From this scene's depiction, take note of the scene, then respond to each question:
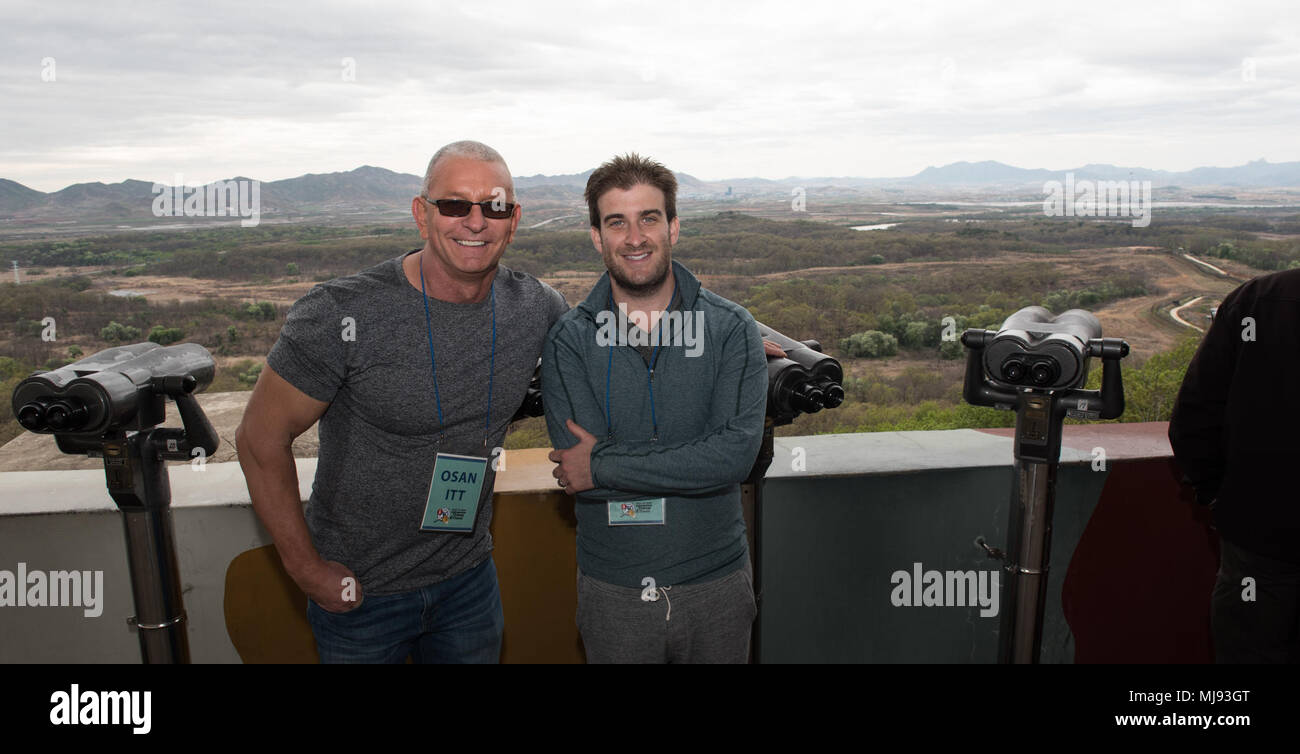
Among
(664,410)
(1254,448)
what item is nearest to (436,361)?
(664,410)

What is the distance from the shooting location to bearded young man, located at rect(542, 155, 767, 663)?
188 cm

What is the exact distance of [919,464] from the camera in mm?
2871

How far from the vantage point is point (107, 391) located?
1.85 meters

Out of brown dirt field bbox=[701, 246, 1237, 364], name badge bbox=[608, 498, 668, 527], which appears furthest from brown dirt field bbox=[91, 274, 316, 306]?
name badge bbox=[608, 498, 668, 527]

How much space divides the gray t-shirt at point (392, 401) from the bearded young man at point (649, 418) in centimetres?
17

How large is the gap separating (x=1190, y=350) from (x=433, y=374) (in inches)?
217

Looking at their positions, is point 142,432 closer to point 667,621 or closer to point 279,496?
point 279,496

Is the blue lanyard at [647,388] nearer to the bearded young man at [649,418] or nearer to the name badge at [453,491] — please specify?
the bearded young man at [649,418]

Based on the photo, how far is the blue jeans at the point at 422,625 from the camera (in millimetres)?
1871

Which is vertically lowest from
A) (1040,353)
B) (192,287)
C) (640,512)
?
(640,512)

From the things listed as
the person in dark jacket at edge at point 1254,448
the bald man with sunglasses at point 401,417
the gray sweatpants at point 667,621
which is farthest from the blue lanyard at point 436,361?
the person in dark jacket at edge at point 1254,448

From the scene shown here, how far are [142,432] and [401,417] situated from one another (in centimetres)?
78
